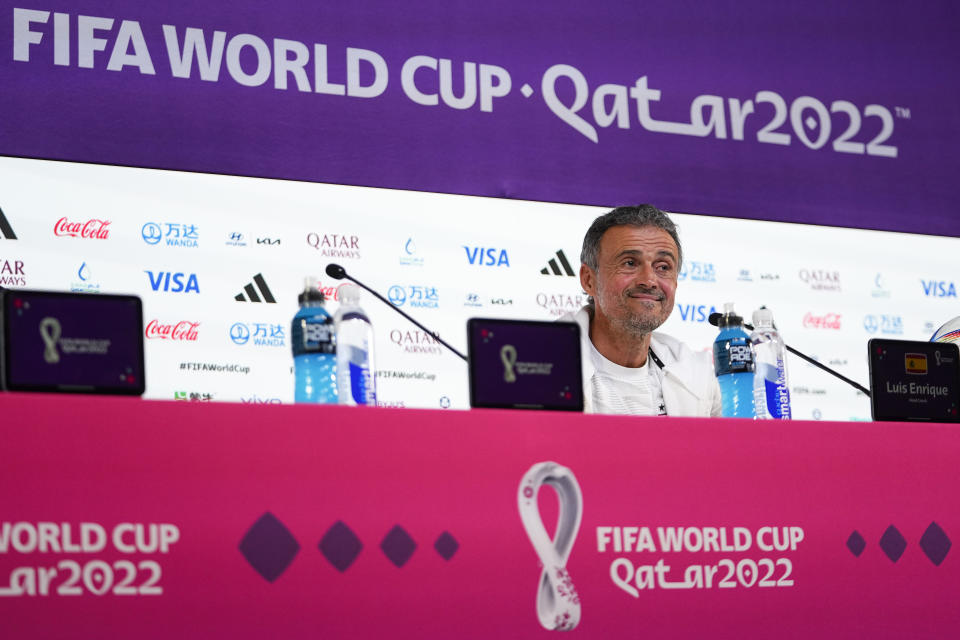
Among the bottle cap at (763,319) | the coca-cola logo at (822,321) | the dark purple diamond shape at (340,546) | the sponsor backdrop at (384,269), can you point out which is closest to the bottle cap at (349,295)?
the dark purple diamond shape at (340,546)

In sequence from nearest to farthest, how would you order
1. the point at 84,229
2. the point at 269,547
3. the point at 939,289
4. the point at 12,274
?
the point at 269,547, the point at 12,274, the point at 84,229, the point at 939,289

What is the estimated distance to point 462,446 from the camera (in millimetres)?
1638

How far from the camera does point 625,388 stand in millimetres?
3016

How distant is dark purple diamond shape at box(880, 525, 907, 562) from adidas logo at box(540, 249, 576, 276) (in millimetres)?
2415

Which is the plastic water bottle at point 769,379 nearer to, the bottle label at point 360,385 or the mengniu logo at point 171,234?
the bottle label at point 360,385

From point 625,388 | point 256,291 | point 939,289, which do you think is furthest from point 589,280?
point 939,289

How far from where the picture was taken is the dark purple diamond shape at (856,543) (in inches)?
71.7

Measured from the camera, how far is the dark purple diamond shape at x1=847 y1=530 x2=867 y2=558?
5.98 ft

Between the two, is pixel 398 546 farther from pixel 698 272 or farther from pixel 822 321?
pixel 822 321

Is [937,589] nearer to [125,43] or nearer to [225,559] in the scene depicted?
[225,559]

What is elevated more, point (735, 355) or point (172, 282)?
point (172, 282)

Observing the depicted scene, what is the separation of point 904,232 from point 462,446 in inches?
138

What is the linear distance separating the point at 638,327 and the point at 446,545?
152 cm

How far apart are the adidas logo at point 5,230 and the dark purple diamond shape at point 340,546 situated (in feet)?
7.87
